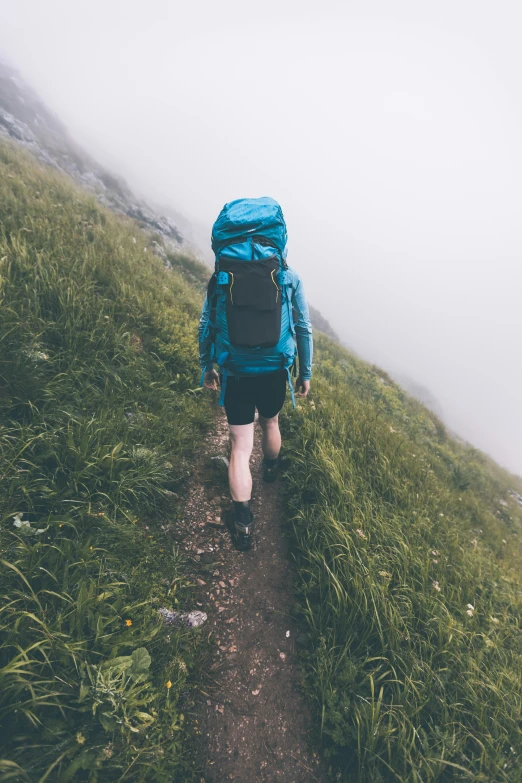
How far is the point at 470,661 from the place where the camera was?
2406 millimetres

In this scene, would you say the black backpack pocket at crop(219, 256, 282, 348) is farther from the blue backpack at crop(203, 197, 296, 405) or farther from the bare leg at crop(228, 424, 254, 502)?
the bare leg at crop(228, 424, 254, 502)

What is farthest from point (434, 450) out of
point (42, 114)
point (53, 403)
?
point (42, 114)

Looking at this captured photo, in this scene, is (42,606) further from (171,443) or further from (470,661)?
(470,661)

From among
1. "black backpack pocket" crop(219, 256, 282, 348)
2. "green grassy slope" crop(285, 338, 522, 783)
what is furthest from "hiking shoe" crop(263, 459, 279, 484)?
"black backpack pocket" crop(219, 256, 282, 348)

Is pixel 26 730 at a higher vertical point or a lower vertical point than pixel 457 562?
lower

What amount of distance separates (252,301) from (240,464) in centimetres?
149

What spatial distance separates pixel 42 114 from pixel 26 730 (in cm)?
4976

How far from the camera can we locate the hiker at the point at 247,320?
2590 mm

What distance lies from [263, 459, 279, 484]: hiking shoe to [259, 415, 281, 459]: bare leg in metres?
0.08

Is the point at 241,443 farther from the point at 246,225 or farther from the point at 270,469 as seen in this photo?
the point at 246,225

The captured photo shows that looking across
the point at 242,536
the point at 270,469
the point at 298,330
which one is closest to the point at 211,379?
the point at 298,330

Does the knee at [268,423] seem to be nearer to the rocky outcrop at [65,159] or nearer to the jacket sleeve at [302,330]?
the jacket sleeve at [302,330]

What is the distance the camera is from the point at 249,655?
2.49 metres

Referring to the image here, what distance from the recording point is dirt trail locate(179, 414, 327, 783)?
6.66 feet
